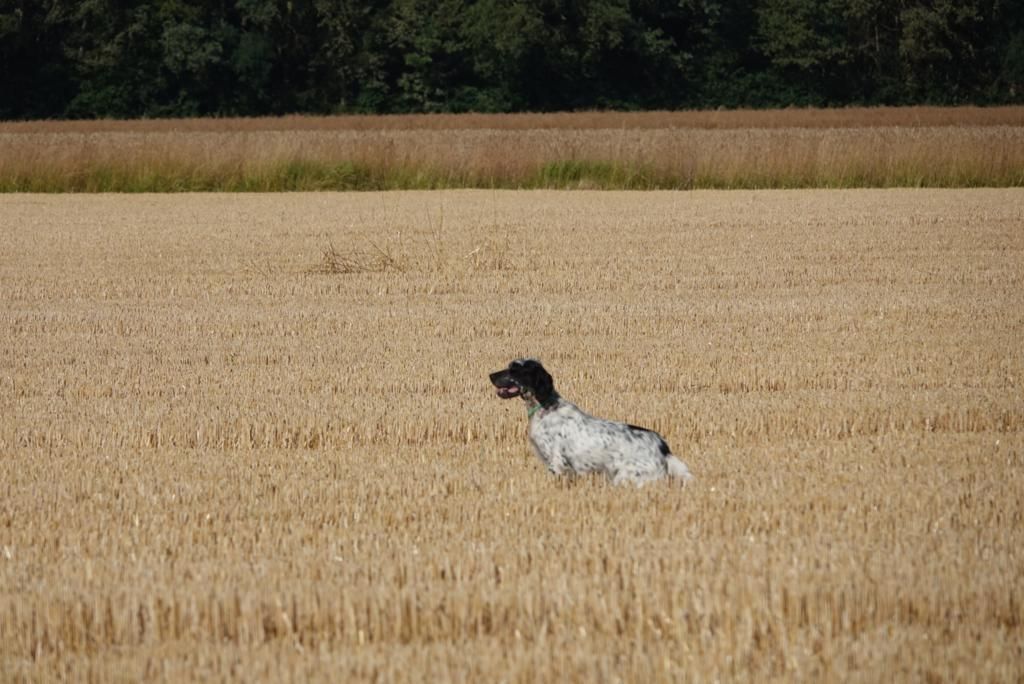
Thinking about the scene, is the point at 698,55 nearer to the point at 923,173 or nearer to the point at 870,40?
the point at 870,40

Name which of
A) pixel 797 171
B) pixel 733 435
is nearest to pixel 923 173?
pixel 797 171

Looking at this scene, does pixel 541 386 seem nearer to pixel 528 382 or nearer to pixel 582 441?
pixel 528 382

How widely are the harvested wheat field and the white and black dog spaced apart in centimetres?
15

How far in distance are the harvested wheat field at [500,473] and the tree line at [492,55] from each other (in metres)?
44.7

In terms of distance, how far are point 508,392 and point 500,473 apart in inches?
16.6

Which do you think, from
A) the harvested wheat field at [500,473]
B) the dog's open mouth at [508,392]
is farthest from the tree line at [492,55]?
the dog's open mouth at [508,392]

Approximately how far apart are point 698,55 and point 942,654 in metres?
63.8

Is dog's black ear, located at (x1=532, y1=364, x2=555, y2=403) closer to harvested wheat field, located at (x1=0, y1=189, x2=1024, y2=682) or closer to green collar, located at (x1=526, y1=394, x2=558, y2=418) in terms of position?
green collar, located at (x1=526, y1=394, x2=558, y2=418)

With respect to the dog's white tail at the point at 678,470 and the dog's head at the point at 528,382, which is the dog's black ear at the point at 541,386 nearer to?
the dog's head at the point at 528,382

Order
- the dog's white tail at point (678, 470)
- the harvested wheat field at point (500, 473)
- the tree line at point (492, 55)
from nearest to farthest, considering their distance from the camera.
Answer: the harvested wheat field at point (500, 473)
the dog's white tail at point (678, 470)
the tree line at point (492, 55)

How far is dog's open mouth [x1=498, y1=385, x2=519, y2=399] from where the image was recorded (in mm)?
7508

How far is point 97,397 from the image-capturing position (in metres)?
9.95

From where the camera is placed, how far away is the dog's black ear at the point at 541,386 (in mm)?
7500

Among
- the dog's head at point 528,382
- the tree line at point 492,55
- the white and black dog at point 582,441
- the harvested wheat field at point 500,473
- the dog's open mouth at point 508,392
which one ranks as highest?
the tree line at point 492,55
